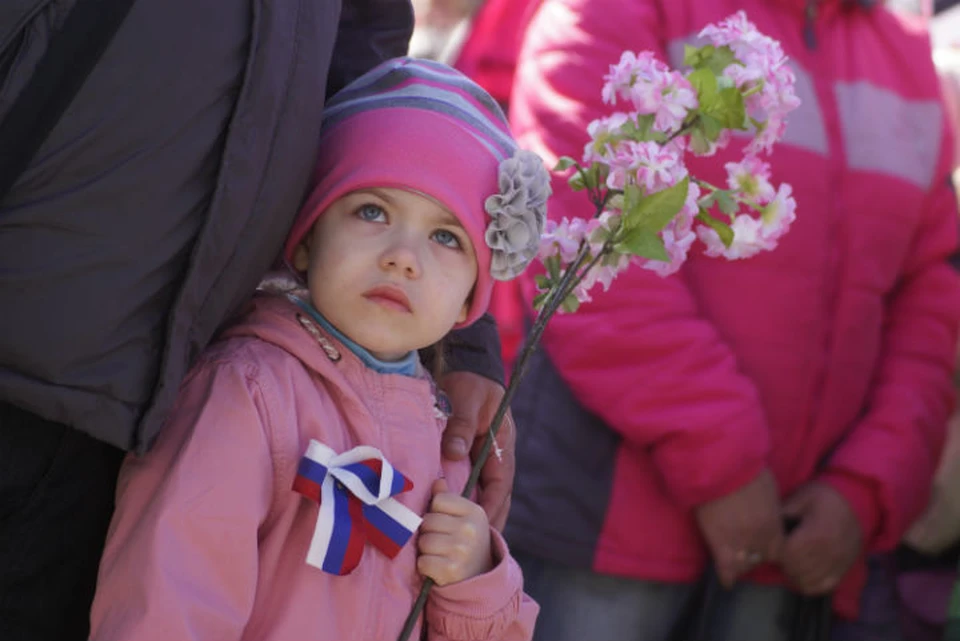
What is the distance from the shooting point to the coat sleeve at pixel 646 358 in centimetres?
252

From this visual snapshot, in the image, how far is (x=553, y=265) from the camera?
1738mm

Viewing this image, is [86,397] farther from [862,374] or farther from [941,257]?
[941,257]

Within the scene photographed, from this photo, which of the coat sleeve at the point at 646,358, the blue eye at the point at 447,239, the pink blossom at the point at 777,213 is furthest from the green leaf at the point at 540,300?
the coat sleeve at the point at 646,358

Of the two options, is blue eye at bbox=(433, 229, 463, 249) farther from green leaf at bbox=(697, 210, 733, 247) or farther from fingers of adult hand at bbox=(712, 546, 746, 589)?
fingers of adult hand at bbox=(712, 546, 746, 589)

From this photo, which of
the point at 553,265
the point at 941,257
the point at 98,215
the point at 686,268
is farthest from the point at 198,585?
the point at 941,257

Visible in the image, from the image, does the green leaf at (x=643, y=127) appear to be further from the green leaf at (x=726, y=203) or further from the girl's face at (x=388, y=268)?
the girl's face at (x=388, y=268)

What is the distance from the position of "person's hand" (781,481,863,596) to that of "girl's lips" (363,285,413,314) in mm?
1291

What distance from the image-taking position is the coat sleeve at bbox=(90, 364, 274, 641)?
1367mm

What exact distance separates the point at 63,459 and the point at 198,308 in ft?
0.73

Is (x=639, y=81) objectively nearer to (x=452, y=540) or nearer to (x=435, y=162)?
(x=435, y=162)

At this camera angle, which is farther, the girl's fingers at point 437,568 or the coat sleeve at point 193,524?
the girl's fingers at point 437,568

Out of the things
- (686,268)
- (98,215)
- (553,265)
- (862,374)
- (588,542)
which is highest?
(98,215)

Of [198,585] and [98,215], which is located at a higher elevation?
[98,215]

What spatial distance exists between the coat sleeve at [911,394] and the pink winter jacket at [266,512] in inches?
48.5
